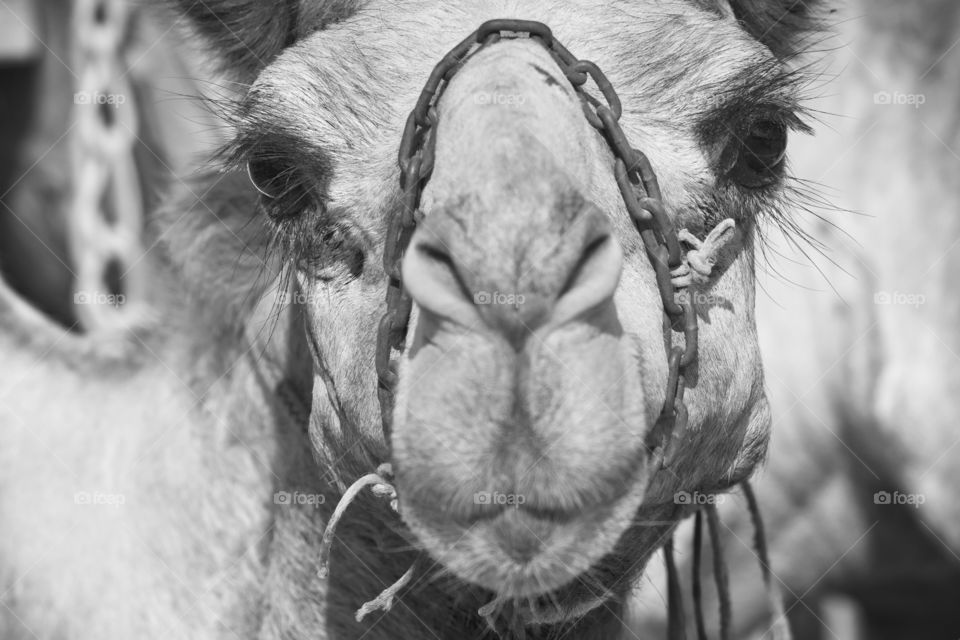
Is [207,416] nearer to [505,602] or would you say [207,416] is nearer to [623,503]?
[505,602]

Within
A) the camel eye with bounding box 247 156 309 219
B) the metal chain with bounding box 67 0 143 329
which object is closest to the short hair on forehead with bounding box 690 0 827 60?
the camel eye with bounding box 247 156 309 219

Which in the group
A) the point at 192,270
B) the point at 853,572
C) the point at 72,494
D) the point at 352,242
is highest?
the point at 352,242

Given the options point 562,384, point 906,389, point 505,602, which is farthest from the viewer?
point 906,389

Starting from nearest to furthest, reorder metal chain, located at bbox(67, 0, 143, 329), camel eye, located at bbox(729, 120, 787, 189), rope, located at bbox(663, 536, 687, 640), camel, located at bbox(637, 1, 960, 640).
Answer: camel eye, located at bbox(729, 120, 787, 189)
rope, located at bbox(663, 536, 687, 640)
metal chain, located at bbox(67, 0, 143, 329)
camel, located at bbox(637, 1, 960, 640)

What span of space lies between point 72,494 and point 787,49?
2041 mm

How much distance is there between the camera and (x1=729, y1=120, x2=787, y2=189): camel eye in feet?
7.11

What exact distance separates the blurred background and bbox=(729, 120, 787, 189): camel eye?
11.6 ft

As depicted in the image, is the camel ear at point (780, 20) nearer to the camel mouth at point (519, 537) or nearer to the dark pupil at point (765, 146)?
the dark pupil at point (765, 146)

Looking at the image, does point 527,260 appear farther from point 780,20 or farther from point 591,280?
point 780,20

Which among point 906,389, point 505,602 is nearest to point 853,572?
point 906,389

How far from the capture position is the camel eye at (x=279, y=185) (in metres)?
2.21

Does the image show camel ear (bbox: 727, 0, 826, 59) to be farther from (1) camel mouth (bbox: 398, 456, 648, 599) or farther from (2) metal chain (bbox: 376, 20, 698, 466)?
(1) camel mouth (bbox: 398, 456, 648, 599)

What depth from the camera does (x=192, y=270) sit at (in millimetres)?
2789

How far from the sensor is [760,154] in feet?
7.17
